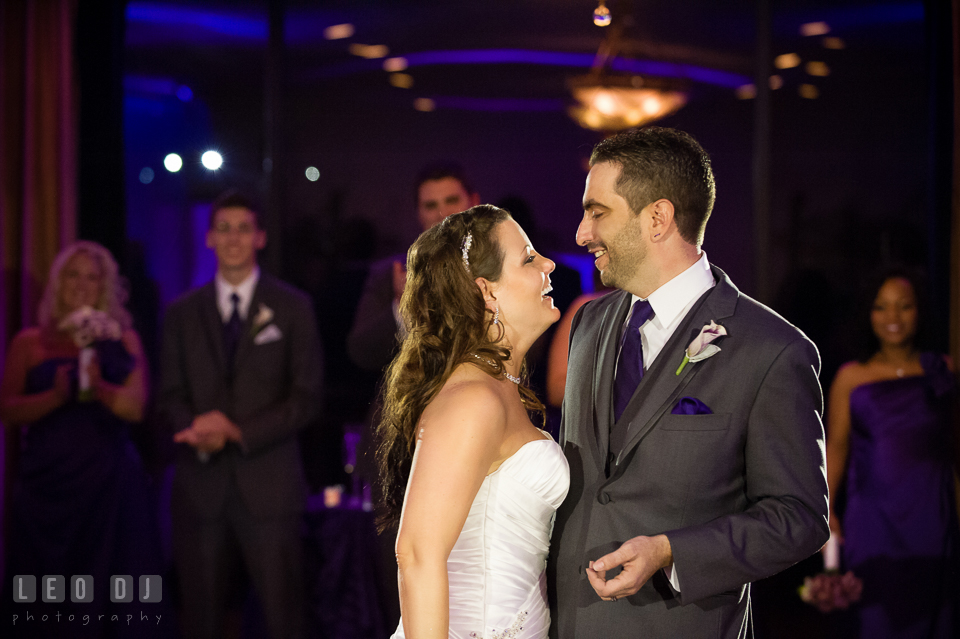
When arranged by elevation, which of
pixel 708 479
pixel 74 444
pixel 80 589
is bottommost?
pixel 80 589

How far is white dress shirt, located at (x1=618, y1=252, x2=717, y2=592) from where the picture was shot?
5.70ft

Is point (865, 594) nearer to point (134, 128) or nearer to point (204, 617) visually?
point (204, 617)

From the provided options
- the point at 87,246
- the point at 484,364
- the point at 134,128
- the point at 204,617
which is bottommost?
the point at 204,617

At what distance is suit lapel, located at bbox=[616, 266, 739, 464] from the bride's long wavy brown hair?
1.03 ft

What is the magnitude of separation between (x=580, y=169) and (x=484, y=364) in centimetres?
210

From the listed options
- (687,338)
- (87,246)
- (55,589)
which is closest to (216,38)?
(87,246)

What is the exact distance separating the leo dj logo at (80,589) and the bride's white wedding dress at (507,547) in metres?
2.21

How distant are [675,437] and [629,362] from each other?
0.22 metres

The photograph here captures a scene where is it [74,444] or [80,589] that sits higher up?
[74,444]

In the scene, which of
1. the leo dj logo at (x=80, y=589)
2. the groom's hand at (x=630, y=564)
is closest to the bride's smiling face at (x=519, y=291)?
the groom's hand at (x=630, y=564)

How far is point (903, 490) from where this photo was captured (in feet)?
10.9

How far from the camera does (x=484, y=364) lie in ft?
5.68

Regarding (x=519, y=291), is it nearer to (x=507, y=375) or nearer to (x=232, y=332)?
(x=507, y=375)

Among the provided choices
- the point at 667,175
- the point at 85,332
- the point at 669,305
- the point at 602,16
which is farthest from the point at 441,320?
the point at 602,16
